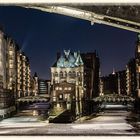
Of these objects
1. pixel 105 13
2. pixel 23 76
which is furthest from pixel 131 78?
pixel 23 76

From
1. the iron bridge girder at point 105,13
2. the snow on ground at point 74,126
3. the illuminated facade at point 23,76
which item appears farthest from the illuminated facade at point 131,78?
the illuminated facade at point 23,76

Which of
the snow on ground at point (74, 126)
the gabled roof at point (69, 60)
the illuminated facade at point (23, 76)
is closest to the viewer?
the snow on ground at point (74, 126)

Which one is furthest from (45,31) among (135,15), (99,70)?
(135,15)

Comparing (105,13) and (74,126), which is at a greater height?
(105,13)

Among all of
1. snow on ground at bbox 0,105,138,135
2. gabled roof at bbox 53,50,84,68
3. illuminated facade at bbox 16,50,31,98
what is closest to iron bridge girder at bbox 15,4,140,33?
gabled roof at bbox 53,50,84,68

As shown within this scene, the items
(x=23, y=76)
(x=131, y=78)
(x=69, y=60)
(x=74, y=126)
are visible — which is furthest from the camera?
(x=23, y=76)

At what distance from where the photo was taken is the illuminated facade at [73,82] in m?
4.62

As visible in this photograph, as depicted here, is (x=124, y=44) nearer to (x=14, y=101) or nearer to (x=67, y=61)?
(x=67, y=61)

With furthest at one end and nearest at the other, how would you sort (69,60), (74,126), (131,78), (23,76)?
(23,76)
(131,78)
(69,60)
(74,126)

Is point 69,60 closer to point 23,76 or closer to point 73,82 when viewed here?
point 73,82

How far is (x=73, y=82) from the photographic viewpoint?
15.4 ft

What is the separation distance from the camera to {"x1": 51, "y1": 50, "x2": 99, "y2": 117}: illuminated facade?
4621 millimetres

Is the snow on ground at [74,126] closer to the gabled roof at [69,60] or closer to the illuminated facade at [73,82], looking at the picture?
the illuminated facade at [73,82]

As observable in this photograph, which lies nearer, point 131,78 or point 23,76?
point 131,78
